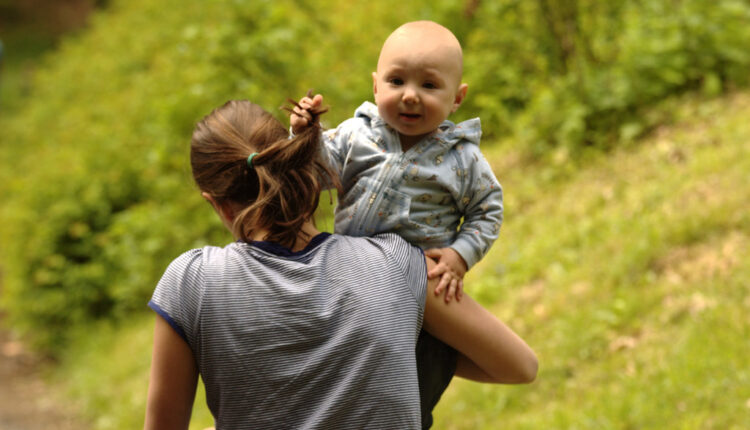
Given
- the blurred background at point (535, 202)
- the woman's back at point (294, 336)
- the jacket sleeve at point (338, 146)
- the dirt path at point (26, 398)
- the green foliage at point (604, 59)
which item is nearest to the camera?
the woman's back at point (294, 336)

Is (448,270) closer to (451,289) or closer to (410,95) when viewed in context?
(451,289)

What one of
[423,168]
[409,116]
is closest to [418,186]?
[423,168]

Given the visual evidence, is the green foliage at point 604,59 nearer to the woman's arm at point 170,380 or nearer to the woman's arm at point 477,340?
the woman's arm at point 477,340

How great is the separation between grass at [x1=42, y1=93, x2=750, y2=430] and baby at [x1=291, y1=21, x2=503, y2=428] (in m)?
1.97

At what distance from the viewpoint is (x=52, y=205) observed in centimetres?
1045

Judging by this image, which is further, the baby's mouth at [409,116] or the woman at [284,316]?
the baby's mouth at [409,116]

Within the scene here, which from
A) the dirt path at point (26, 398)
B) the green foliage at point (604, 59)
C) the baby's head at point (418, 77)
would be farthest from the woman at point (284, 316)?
the dirt path at point (26, 398)

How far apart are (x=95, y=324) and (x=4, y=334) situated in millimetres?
2226

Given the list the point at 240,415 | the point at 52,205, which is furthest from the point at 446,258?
the point at 52,205

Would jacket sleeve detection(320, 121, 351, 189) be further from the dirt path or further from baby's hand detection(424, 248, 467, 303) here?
the dirt path

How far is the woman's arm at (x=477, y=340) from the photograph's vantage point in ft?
6.69

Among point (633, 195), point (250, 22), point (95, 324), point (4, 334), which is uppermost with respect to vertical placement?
point (250, 22)

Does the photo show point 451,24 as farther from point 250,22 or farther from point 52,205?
point 52,205

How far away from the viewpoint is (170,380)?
190 cm
